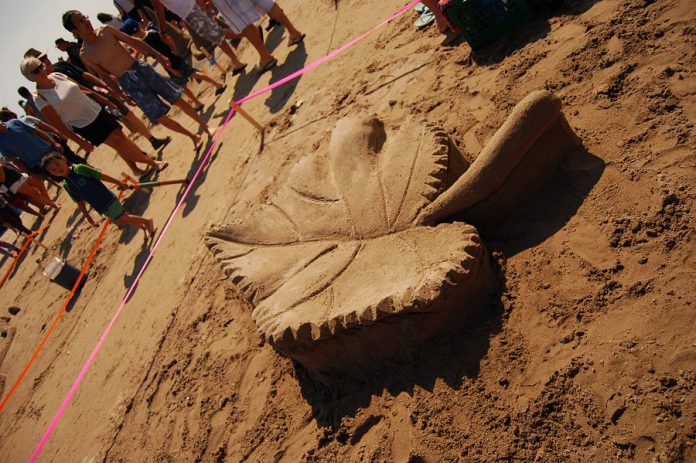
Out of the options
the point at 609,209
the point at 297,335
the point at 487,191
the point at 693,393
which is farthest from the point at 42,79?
the point at 693,393

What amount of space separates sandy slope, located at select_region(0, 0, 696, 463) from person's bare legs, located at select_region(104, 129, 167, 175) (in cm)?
217

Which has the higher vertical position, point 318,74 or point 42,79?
point 42,79

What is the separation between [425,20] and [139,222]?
4.13m

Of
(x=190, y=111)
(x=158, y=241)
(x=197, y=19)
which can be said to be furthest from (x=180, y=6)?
(x=158, y=241)

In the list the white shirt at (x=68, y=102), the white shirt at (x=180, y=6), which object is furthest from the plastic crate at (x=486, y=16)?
the white shirt at (x=68, y=102)

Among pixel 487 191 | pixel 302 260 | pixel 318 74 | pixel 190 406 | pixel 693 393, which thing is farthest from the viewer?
pixel 318 74

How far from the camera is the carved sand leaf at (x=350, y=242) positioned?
244cm

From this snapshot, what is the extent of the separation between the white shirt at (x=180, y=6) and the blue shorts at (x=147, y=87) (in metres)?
1.19

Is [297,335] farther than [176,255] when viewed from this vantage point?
No

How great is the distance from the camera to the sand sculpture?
243 centimetres

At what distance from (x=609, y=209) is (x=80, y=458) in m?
4.51

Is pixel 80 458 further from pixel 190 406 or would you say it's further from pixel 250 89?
pixel 250 89

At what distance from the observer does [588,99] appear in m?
3.00

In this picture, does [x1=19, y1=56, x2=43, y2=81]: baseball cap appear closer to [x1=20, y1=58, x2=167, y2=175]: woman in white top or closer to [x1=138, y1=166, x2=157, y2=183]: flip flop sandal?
[x1=20, y1=58, x2=167, y2=175]: woman in white top
